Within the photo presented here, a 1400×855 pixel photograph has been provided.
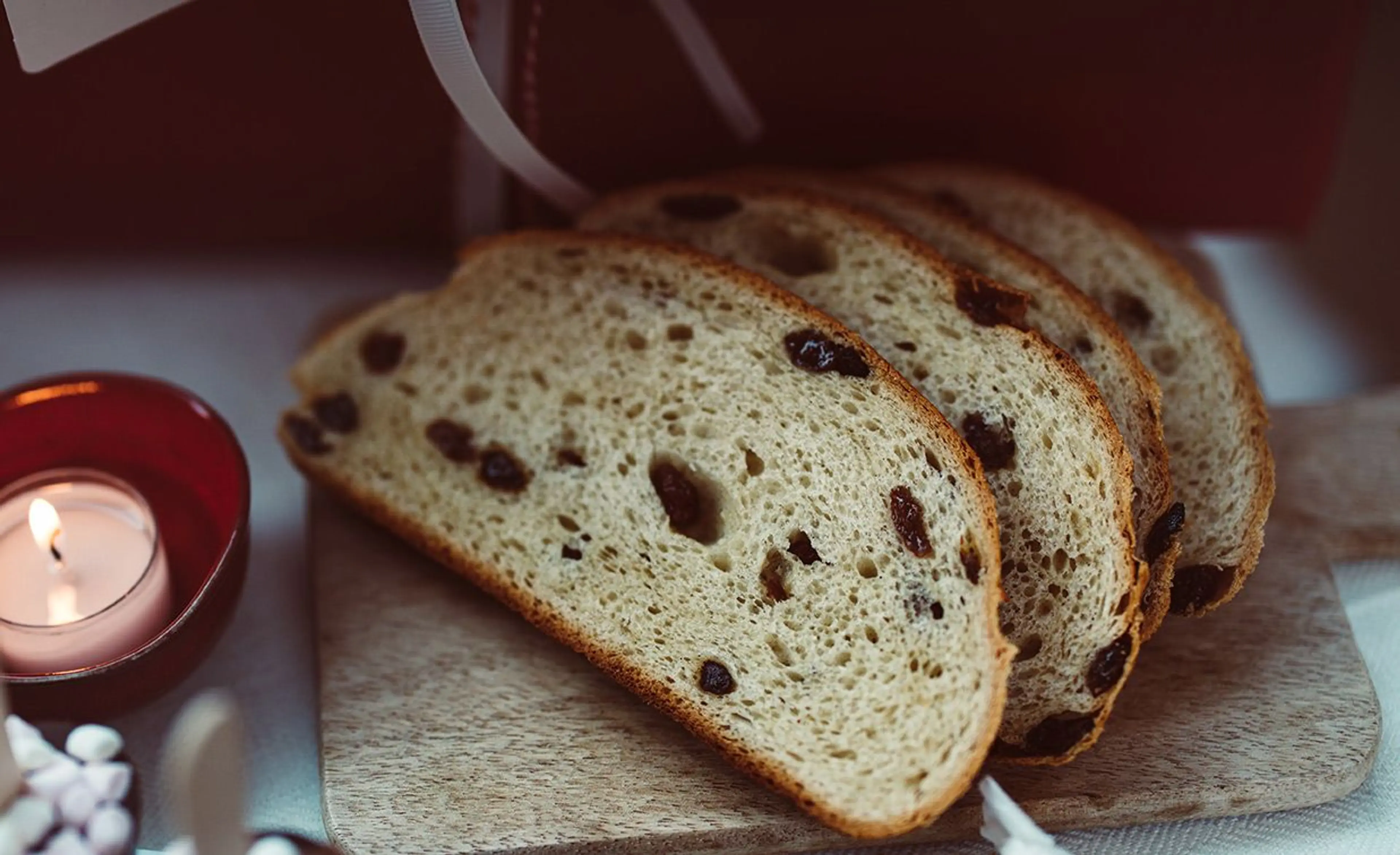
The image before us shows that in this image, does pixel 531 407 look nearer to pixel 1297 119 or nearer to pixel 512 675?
pixel 512 675

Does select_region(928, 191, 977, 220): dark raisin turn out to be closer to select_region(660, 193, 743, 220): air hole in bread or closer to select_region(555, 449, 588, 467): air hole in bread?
select_region(660, 193, 743, 220): air hole in bread

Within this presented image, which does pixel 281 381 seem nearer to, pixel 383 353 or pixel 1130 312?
pixel 383 353

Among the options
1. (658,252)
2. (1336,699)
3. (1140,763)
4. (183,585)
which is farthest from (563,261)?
(1336,699)

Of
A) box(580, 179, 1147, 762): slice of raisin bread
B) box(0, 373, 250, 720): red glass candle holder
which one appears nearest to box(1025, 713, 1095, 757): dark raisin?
box(580, 179, 1147, 762): slice of raisin bread

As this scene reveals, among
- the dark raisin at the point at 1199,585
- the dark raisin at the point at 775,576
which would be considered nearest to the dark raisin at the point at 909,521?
the dark raisin at the point at 775,576

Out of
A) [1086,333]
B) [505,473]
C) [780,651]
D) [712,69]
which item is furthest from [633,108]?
[780,651]

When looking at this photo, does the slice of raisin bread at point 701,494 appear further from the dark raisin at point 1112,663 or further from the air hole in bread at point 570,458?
the dark raisin at point 1112,663
